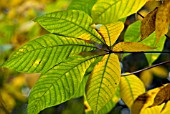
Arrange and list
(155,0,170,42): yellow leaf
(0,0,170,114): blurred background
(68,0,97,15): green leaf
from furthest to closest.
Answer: (0,0,170,114): blurred background → (68,0,97,15): green leaf → (155,0,170,42): yellow leaf

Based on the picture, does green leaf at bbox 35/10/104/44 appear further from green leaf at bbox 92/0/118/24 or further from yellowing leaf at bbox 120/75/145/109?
yellowing leaf at bbox 120/75/145/109

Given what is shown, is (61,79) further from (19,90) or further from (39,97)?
(19,90)

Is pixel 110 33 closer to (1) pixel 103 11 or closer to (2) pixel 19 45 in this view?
(1) pixel 103 11

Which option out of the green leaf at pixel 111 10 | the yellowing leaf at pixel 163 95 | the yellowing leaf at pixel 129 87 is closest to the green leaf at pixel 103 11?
the green leaf at pixel 111 10

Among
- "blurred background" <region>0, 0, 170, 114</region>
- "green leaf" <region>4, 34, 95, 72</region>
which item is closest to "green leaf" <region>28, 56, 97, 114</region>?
"green leaf" <region>4, 34, 95, 72</region>

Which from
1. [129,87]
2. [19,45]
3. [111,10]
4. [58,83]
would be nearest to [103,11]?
[111,10]

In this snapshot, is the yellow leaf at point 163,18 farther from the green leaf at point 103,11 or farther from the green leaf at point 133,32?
the green leaf at point 133,32

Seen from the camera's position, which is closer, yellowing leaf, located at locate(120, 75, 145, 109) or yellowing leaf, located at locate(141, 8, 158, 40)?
yellowing leaf, located at locate(141, 8, 158, 40)

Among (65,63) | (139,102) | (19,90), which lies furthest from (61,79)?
(19,90)
